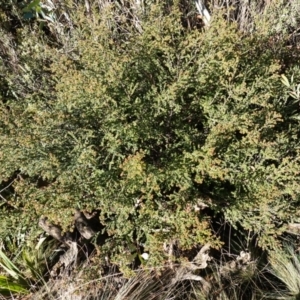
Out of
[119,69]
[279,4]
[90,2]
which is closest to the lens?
[119,69]

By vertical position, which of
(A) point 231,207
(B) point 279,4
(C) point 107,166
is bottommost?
(A) point 231,207

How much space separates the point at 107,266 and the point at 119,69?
1096mm

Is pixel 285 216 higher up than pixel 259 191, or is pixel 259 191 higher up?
pixel 259 191

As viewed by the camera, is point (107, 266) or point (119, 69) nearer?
point (119, 69)

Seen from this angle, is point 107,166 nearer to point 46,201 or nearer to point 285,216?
point 46,201

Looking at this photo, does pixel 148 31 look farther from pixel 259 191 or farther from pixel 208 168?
pixel 259 191

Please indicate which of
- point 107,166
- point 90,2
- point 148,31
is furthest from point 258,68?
point 90,2

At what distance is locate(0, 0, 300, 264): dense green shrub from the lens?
2.18 meters

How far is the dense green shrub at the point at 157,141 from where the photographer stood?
2.18 m

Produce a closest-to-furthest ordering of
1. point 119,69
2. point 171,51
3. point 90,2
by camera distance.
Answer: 1. point 119,69
2. point 171,51
3. point 90,2

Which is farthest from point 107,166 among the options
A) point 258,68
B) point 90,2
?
point 90,2

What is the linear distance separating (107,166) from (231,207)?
719 mm

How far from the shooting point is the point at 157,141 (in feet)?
7.83

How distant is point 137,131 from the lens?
87.0 inches
